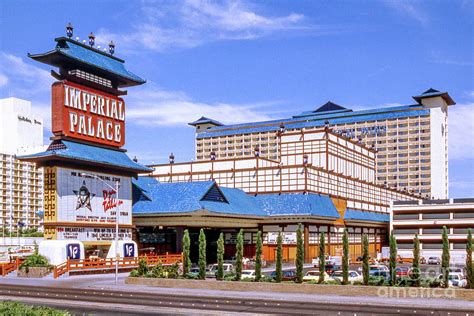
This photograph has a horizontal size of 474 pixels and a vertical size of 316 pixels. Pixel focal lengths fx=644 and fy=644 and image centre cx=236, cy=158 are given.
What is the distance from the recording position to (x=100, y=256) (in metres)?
78.1

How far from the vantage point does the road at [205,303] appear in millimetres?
35312

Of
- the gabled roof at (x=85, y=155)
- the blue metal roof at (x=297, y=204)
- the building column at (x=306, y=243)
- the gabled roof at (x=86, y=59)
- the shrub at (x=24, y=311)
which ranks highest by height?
the gabled roof at (x=86, y=59)

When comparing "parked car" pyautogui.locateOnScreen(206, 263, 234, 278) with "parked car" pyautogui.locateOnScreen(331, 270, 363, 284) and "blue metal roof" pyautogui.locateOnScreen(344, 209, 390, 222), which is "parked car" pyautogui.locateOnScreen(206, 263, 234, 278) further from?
"blue metal roof" pyautogui.locateOnScreen(344, 209, 390, 222)

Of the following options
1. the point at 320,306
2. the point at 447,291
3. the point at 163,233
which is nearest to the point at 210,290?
the point at 320,306

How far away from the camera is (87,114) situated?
75938 mm

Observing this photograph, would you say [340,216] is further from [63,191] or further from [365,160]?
[63,191]

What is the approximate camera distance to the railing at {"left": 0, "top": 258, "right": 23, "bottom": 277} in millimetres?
66312

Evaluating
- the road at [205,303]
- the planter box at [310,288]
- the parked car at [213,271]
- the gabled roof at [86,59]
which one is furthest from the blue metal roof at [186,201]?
the road at [205,303]

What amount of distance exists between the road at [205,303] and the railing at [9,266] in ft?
54.2

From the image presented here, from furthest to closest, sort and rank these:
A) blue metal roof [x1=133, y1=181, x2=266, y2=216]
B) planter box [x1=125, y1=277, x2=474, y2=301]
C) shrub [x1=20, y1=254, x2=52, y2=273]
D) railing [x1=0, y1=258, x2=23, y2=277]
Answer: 1. blue metal roof [x1=133, y1=181, x2=266, y2=216]
2. railing [x1=0, y1=258, x2=23, y2=277]
3. shrub [x1=20, y1=254, x2=52, y2=273]
4. planter box [x1=125, y1=277, x2=474, y2=301]

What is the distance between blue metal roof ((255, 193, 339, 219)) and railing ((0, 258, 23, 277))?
38004 mm

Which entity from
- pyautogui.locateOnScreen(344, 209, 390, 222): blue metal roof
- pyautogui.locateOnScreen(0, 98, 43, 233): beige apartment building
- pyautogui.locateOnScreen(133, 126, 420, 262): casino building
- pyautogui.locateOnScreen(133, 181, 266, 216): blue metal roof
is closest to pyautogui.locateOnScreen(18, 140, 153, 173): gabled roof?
pyautogui.locateOnScreen(133, 181, 266, 216): blue metal roof

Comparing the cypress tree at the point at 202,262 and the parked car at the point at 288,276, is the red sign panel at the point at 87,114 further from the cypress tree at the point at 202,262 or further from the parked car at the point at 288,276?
the parked car at the point at 288,276

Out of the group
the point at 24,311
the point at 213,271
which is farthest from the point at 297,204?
the point at 24,311
